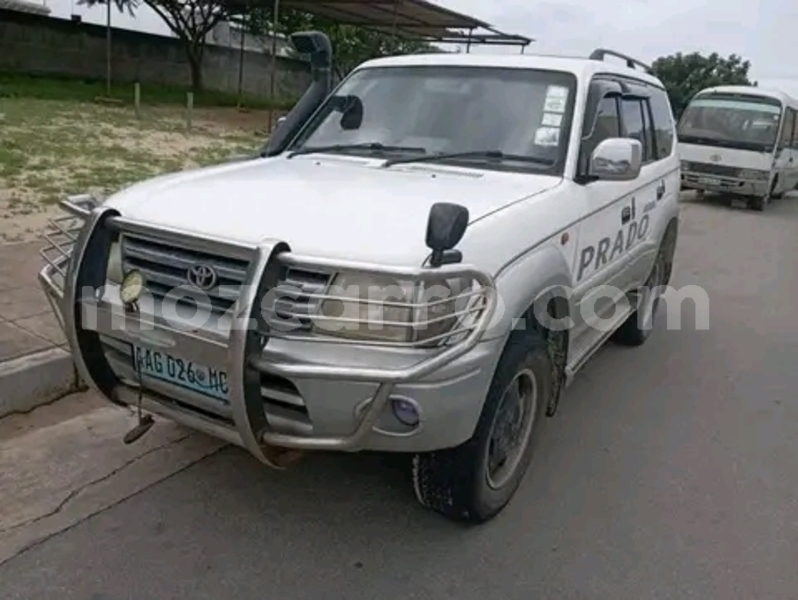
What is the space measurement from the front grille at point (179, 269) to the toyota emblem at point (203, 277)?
11 mm

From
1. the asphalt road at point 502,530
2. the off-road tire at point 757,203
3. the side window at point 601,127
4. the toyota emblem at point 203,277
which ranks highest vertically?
the side window at point 601,127

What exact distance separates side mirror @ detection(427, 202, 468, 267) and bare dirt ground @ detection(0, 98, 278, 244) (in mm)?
4621

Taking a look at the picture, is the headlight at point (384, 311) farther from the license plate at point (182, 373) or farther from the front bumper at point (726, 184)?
the front bumper at point (726, 184)

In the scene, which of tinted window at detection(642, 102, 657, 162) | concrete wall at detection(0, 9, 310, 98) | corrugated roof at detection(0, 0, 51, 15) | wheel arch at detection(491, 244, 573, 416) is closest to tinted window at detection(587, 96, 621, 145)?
tinted window at detection(642, 102, 657, 162)

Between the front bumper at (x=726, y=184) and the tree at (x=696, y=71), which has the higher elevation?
the tree at (x=696, y=71)

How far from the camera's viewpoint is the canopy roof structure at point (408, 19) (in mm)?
17078

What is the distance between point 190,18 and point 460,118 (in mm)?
22362

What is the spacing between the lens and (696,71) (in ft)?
132

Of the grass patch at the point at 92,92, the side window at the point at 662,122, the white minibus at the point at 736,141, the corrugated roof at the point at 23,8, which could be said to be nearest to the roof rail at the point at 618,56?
the side window at the point at 662,122

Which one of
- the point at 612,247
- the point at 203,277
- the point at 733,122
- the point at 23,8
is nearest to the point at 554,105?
the point at 612,247

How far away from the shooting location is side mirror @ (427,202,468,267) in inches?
86.7

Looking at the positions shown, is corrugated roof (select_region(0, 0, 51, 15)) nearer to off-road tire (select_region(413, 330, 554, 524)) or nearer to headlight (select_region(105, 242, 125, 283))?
headlight (select_region(105, 242, 125, 283))

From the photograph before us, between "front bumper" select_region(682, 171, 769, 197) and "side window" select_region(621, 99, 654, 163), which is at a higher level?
"side window" select_region(621, 99, 654, 163)

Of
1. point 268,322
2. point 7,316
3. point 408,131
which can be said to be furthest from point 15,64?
point 268,322
